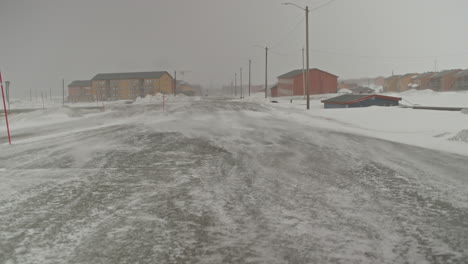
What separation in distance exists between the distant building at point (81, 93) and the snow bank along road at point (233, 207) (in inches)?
4354

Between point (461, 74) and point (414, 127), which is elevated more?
point (461, 74)

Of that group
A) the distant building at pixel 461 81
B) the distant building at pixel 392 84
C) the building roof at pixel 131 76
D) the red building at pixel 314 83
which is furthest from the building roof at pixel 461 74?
the building roof at pixel 131 76

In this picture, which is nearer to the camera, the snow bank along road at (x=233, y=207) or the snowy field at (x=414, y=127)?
the snow bank along road at (x=233, y=207)

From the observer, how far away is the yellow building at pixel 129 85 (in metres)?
103

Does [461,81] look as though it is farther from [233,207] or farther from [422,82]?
[233,207]

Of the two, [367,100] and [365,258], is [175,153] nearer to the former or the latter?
[365,258]

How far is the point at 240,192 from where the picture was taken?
5.34 meters

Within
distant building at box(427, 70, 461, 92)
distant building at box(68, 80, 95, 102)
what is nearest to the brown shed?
distant building at box(427, 70, 461, 92)

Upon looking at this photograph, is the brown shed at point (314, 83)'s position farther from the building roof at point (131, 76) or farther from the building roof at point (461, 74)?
the building roof at point (131, 76)

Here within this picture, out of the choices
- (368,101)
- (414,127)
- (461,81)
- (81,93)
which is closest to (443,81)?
(461,81)

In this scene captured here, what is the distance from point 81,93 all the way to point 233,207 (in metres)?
121

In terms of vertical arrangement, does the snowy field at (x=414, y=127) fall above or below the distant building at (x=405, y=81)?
below

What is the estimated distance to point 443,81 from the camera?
239 feet

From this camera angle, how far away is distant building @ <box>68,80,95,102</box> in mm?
110250
